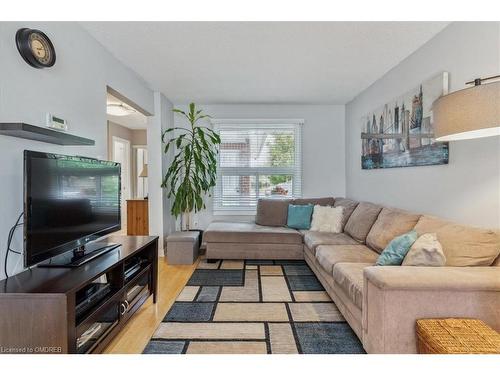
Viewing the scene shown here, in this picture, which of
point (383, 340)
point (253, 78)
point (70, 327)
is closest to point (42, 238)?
point (70, 327)

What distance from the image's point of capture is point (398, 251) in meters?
2.00

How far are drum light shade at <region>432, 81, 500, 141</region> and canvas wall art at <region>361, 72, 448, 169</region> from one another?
573mm

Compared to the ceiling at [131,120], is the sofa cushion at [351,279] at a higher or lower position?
lower

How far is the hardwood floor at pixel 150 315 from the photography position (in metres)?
1.92

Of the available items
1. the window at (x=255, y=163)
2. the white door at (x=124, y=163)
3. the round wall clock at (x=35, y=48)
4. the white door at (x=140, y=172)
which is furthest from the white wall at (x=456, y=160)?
the white door at (x=140, y=172)

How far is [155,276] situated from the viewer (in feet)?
8.32

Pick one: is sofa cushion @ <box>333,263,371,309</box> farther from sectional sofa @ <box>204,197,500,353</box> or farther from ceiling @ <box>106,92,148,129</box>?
ceiling @ <box>106,92,148,129</box>

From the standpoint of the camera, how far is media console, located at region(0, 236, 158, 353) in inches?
51.0

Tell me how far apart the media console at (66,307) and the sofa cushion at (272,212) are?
243 centimetres

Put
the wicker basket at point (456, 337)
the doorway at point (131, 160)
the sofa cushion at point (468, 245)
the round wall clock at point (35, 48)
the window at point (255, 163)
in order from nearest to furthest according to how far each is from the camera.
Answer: the wicker basket at point (456, 337) < the round wall clock at point (35, 48) < the sofa cushion at point (468, 245) < the window at point (255, 163) < the doorway at point (131, 160)

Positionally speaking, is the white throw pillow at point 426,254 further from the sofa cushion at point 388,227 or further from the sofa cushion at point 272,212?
the sofa cushion at point 272,212

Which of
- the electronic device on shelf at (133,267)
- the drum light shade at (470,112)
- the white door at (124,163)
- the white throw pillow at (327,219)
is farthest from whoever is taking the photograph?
the white door at (124,163)

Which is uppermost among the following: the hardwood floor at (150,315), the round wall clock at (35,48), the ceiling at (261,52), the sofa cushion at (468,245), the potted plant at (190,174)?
the ceiling at (261,52)
